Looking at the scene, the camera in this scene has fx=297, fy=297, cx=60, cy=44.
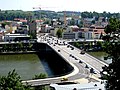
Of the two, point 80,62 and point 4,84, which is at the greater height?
point 4,84

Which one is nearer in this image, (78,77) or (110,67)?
(110,67)

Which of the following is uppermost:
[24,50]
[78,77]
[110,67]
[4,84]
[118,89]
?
[110,67]

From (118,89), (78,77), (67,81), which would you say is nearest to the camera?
(118,89)

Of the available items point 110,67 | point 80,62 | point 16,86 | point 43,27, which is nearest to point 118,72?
point 110,67

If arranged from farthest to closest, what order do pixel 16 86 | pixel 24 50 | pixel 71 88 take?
pixel 24 50, pixel 71 88, pixel 16 86

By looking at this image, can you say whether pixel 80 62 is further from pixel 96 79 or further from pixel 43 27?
pixel 43 27

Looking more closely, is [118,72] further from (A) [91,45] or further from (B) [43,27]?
(B) [43,27]

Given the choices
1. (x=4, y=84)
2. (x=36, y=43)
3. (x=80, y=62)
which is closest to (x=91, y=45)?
(x=36, y=43)
